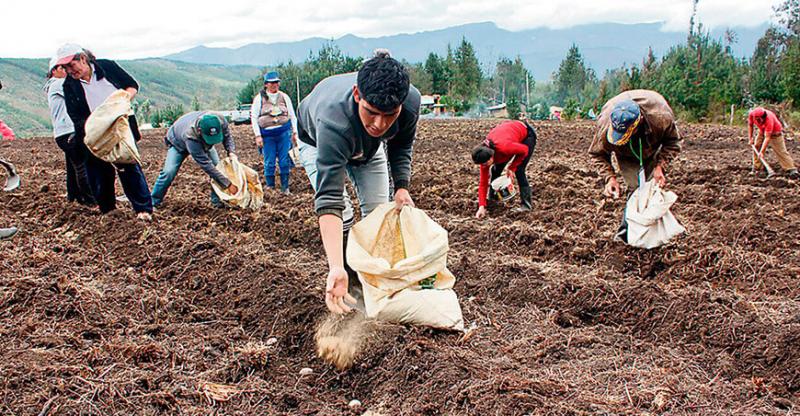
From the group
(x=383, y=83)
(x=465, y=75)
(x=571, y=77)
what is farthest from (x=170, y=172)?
(x=571, y=77)

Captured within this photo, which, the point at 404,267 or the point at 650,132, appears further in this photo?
the point at 650,132

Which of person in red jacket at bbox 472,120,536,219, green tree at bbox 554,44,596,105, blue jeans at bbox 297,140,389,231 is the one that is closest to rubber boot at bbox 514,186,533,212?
person in red jacket at bbox 472,120,536,219

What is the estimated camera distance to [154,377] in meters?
2.62

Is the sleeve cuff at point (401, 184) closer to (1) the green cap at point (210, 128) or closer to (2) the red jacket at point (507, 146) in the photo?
(2) the red jacket at point (507, 146)

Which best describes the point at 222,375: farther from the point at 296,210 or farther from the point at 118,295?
the point at 296,210

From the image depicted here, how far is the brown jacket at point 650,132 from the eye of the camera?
4277 mm

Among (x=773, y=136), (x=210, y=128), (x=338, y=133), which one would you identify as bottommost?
(x=773, y=136)

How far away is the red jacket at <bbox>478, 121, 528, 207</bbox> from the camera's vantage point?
19.9 ft

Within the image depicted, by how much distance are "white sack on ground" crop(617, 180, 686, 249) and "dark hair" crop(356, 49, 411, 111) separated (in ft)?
8.87

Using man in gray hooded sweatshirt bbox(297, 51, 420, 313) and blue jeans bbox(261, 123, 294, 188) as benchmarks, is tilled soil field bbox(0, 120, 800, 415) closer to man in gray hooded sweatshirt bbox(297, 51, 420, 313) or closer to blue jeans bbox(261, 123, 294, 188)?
man in gray hooded sweatshirt bbox(297, 51, 420, 313)

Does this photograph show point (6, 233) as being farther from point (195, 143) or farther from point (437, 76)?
point (437, 76)

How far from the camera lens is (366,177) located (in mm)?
3297

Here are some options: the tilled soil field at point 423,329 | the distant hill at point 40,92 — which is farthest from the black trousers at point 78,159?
the distant hill at point 40,92

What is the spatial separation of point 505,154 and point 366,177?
3.06m
